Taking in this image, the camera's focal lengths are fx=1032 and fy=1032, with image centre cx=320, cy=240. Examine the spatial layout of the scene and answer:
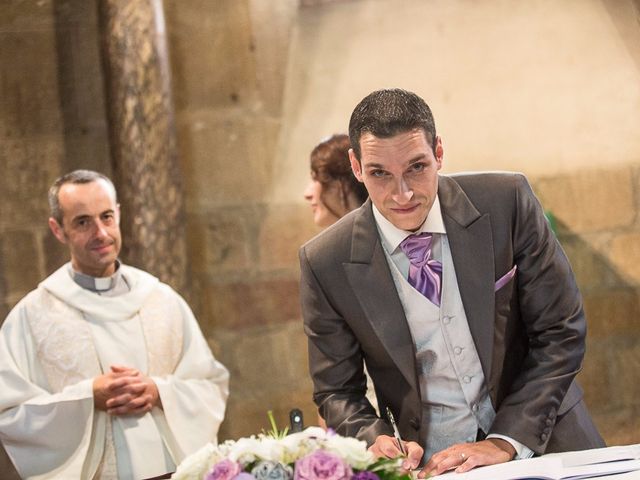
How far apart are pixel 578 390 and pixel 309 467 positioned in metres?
1.25

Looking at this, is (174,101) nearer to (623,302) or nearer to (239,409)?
(239,409)

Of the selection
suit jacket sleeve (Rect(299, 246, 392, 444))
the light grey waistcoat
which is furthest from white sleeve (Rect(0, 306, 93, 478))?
the light grey waistcoat

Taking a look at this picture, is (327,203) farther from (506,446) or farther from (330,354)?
(506,446)

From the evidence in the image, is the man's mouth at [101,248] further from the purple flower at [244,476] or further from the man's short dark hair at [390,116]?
the purple flower at [244,476]

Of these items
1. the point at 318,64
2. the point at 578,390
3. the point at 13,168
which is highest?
the point at 318,64

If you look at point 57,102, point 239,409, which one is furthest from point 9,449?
point 57,102

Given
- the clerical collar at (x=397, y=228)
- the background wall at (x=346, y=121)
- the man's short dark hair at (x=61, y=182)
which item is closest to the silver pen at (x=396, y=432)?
the clerical collar at (x=397, y=228)

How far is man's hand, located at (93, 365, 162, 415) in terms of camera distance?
14.4ft

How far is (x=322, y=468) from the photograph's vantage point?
81.7 inches

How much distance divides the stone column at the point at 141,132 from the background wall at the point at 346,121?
1.23 feet

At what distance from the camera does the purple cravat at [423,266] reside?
3029mm

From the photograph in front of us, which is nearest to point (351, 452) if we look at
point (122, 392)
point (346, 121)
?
point (122, 392)

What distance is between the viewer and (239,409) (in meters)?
6.18

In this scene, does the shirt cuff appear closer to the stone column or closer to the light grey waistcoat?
the light grey waistcoat
